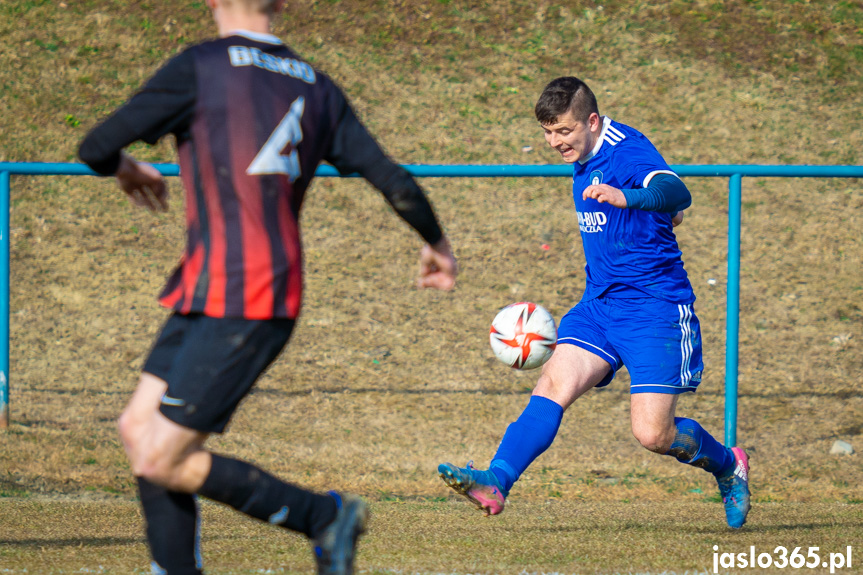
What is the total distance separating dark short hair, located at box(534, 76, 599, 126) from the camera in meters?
4.18

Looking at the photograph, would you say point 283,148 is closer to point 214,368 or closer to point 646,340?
point 214,368

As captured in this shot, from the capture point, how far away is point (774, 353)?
8.38 m

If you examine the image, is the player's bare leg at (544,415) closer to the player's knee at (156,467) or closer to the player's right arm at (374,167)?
the player's right arm at (374,167)

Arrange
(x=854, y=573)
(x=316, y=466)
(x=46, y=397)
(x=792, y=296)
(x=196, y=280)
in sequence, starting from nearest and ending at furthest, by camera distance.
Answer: (x=196, y=280) → (x=854, y=573) → (x=316, y=466) → (x=46, y=397) → (x=792, y=296)

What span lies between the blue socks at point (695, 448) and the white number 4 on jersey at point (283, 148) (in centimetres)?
246

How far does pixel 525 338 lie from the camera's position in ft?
14.3

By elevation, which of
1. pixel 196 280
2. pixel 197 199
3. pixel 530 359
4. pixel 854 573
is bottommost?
pixel 854 573

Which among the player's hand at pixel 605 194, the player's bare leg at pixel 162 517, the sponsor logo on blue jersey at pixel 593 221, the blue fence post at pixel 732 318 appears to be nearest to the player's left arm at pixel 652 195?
the player's hand at pixel 605 194

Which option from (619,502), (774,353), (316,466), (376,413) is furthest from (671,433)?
(774,353)

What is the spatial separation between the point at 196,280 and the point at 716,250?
7.96 m

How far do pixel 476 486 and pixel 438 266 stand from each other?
132cm

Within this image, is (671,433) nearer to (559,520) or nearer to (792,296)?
(559,520)

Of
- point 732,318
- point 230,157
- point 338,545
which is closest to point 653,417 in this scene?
point 732,318

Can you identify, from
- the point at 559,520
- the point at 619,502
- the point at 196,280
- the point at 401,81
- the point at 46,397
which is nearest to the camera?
the point at 196,280
